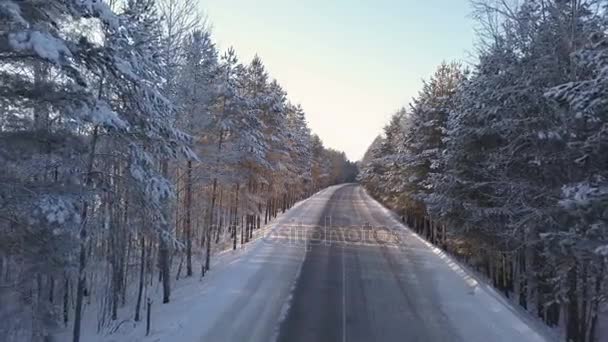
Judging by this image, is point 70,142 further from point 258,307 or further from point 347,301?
point 347,301

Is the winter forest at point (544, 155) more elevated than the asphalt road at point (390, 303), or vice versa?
the winter forest at point (544, 155)

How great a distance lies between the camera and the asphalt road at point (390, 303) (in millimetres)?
13477

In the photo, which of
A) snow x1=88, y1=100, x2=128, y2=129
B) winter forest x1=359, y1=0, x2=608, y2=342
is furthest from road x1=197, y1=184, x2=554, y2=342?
snow x1=88, y1=100, x2=128, y2=129

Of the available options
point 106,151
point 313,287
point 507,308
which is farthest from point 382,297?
point 106,151

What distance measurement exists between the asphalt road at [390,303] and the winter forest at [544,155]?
1770 millimetres

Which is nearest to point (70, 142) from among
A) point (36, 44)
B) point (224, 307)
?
point (36, 44)

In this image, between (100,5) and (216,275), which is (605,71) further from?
(216,275)

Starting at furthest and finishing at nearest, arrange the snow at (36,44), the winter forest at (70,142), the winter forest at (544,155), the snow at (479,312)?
the snow at (479,312) < the winter forest at (544,155) < the winter forest at (70,142) < the snow at (36,44)

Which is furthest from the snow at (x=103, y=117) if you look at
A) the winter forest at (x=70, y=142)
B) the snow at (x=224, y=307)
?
the snow at (x=224, y=307)

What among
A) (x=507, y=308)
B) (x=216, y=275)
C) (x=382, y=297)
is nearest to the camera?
(x=507, y=308)

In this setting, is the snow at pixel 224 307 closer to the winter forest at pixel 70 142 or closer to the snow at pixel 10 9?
the winter forest at pixel 70 142

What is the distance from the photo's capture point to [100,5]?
689 cm

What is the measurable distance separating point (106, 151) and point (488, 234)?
47.2 ft

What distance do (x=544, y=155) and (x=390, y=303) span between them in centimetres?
688
